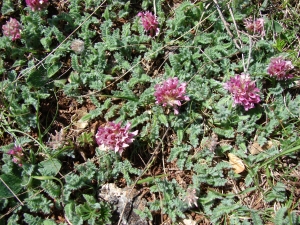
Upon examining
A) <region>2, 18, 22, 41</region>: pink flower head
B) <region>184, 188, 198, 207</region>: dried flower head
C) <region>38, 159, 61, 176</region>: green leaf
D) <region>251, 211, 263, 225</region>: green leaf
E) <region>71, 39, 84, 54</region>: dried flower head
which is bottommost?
<region>251, 211, 263, 225</region>: green leaf

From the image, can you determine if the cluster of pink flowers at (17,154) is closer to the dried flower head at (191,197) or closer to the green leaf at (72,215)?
the green leaf at (72,215)

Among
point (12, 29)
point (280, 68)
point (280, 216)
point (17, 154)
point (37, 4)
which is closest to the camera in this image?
point (280, 216)

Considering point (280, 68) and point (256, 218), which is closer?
point (256, 218)

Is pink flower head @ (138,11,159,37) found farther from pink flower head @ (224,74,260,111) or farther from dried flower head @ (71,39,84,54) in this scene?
pink flower head @ (224,74,260,111)

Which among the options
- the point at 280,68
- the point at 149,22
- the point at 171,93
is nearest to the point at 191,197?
the point at 171,93

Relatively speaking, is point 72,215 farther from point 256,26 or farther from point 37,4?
point 256,26

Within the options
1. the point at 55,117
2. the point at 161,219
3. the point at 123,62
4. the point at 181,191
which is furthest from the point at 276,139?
the point at 55,117

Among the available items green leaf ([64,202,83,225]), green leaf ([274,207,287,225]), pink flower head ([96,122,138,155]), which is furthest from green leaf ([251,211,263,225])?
green leaf ([64,202,83,225])
